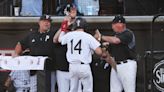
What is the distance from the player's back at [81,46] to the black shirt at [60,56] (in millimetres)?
570

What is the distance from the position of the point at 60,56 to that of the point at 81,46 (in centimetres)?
84

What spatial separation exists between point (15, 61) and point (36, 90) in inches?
27.2

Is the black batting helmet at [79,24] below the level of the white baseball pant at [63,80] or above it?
above

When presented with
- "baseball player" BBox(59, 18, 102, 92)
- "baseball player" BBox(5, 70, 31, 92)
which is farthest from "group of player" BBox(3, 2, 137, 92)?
"baseball player" BBox(5, 70, 31, 92)

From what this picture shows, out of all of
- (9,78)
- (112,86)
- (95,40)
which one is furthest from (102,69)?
(9,78)

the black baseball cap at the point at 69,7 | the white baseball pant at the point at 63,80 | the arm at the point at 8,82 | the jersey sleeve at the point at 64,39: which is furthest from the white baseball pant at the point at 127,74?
the arm at the point at 8,82

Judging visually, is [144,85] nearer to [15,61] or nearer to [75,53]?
[75,53]

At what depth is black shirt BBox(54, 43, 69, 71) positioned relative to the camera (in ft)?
29.0

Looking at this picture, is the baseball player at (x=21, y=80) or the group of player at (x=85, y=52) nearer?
the group of player at (x=85, y=52)

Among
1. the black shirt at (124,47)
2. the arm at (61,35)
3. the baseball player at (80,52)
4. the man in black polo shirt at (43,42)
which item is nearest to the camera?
the baseball player at (80,52)

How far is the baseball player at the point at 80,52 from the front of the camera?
822 centimetres

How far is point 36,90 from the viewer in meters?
8.71

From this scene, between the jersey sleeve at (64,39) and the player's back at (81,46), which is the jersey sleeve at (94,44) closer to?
the player's back at (81,46)

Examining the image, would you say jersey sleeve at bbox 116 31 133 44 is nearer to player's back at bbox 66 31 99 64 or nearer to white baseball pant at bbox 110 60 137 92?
white baseball pant at bbox 110 60 137 92
